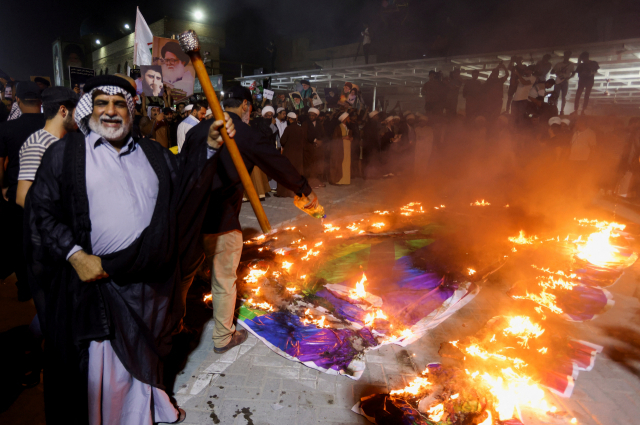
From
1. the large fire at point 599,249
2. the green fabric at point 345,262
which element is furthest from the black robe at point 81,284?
the large fire at point 599,249

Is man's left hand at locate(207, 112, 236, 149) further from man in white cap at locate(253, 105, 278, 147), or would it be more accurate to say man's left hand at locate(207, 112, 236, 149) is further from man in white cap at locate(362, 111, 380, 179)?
man in white cap at locate(362, 111, 380, 179)

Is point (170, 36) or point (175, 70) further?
point (170, 36)

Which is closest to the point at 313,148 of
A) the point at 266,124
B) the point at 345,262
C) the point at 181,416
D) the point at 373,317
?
the point at 266,124

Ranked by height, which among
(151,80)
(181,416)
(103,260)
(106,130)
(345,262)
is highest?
(151,80)

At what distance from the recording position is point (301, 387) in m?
2.96

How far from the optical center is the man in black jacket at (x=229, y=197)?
2.98 m

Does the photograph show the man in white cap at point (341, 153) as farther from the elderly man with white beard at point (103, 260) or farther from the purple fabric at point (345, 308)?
the elderly man with white beard at point (103, 260)

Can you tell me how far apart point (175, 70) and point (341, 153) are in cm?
572

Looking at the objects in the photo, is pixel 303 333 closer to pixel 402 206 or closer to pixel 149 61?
pixel 402 206

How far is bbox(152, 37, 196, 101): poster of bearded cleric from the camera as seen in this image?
1021 cm

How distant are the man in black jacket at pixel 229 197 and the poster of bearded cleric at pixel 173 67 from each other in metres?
8.36

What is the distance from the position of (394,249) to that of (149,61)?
31.2 ft

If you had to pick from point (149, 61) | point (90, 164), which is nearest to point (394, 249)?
point (90, 164)

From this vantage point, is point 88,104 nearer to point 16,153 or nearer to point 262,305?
point 16,153
